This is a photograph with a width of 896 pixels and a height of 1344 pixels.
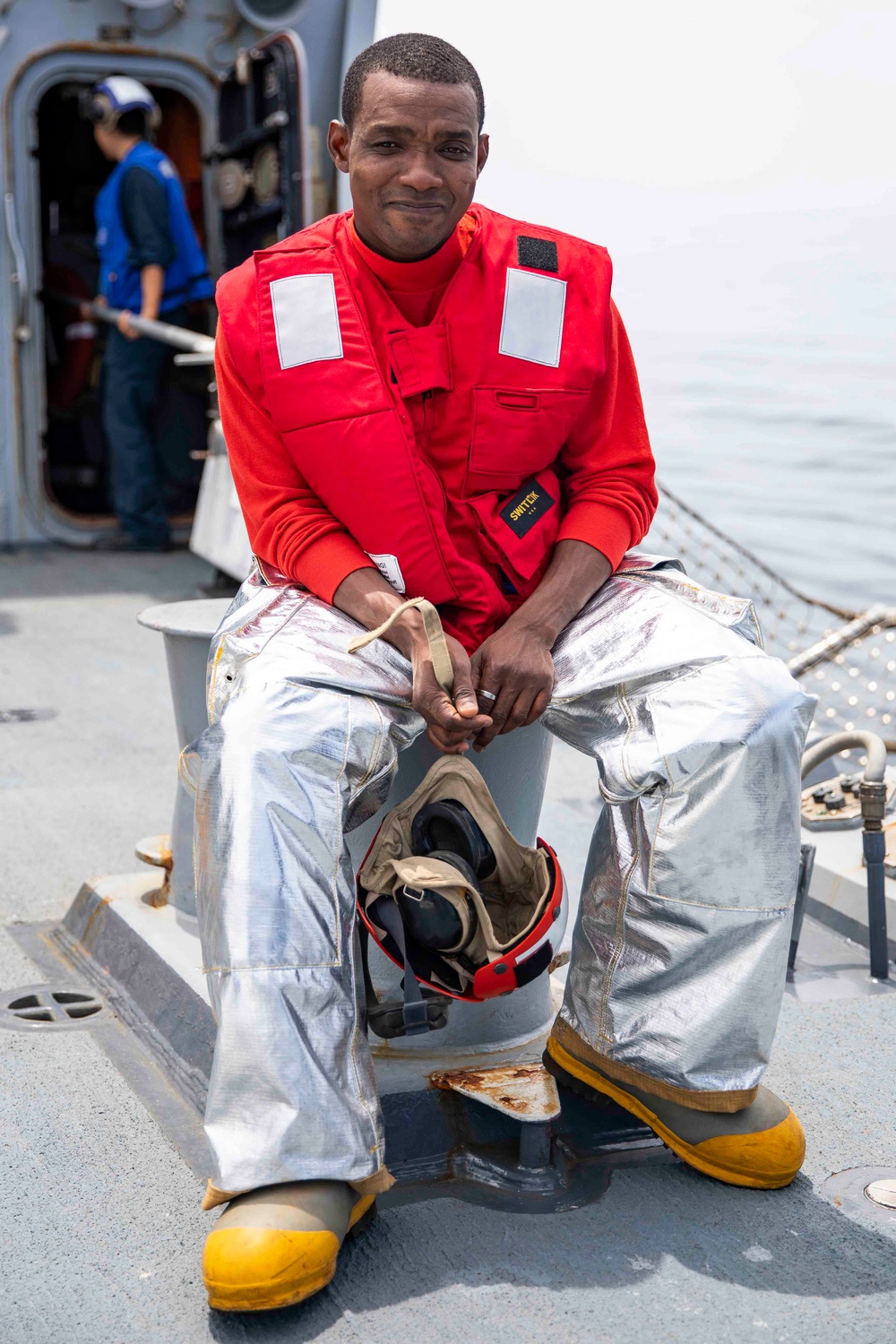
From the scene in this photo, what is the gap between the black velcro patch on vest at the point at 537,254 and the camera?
6.32 feet

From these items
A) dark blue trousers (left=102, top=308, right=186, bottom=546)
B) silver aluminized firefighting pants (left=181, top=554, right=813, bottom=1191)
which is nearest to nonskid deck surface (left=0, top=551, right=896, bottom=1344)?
silver aluminized firefighting pants (left=181, top=554, right=813, bottom=1191)

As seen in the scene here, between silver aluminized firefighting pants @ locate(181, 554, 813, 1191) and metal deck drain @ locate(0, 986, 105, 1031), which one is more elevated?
silver aluminized firefighting pants @ locate(181, 554, 813, 1191)

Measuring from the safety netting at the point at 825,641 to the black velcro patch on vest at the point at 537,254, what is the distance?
3.02 feet

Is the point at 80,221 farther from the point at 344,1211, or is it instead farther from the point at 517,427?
the point at 344,1211

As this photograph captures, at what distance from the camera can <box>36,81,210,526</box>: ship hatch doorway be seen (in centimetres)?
665

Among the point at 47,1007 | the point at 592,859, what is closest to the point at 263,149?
the point at 47,1007

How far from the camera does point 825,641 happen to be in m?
3.09

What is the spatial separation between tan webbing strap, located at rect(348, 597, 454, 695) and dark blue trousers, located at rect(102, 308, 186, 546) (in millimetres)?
4532

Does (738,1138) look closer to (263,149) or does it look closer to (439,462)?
(439,462)

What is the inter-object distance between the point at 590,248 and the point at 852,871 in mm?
1268

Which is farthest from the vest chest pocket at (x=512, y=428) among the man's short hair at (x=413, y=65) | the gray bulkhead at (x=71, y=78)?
the gray bulkhead at (x=71, y=78)

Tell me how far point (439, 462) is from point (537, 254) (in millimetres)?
328

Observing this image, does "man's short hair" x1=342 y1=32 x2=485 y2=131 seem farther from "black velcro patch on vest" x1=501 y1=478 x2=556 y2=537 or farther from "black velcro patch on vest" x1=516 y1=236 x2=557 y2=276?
"black velcro patch on vest" x1=501 y1=478 x2=556 y2=537

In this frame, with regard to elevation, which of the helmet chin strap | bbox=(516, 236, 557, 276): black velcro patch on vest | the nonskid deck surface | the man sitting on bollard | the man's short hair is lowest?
the nonskid deck surface
